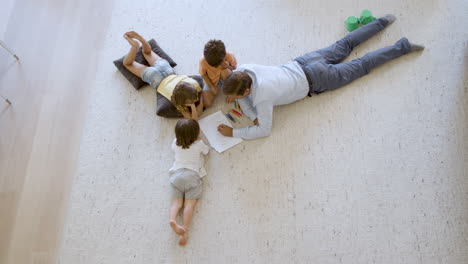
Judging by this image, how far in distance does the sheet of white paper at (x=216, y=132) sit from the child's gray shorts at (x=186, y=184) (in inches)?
8.4

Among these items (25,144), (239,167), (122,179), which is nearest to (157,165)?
(122,179)

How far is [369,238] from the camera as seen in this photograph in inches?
66.6

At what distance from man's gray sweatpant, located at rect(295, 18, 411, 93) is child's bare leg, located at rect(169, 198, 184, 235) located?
3.05 ft

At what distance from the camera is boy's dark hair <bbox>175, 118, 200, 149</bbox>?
1777mm

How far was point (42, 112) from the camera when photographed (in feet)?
6.97

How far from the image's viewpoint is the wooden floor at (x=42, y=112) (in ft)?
6.05

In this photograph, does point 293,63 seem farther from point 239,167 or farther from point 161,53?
point 161,53

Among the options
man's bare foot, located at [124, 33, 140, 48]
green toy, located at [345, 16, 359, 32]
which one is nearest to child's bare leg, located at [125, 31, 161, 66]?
man's bare foot, located at [124, 33, 140, 48]

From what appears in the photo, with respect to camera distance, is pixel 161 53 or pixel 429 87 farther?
pixel 161 53

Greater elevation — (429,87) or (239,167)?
(429,87)

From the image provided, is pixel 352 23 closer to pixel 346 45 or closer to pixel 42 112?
pixel 346 45

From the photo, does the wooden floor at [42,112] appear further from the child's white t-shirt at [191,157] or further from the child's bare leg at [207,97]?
the child's bare leg at [207,97]

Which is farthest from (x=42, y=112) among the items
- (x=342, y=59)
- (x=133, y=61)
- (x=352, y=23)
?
(x=352, y=23)

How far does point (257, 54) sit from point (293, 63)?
0.27m
